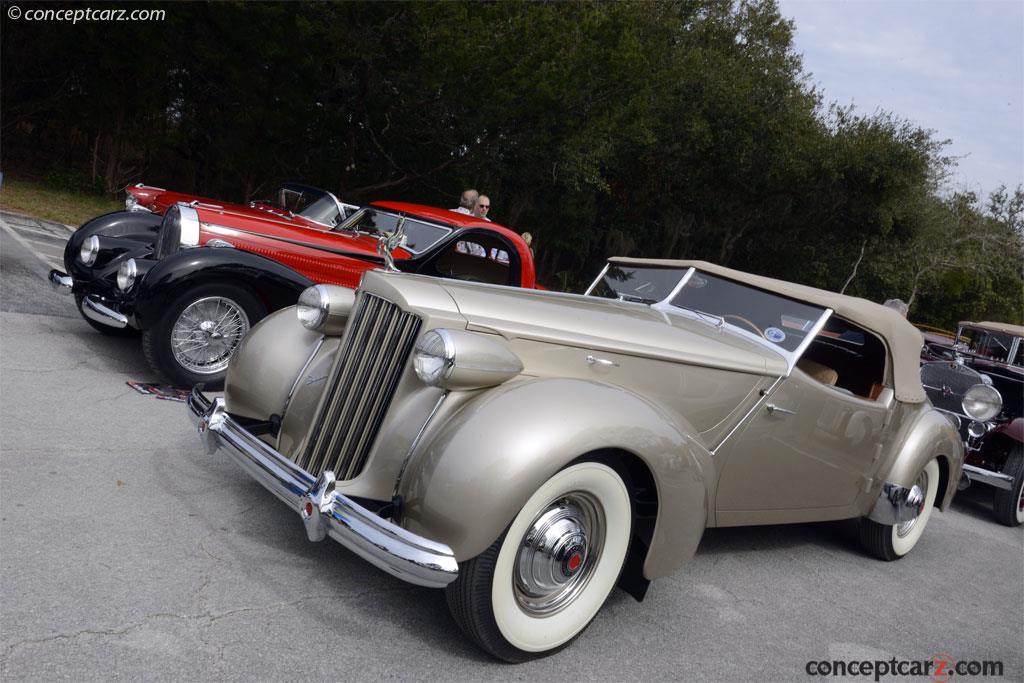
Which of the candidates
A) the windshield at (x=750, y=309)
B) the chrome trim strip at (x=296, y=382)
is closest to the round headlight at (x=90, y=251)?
the chrome trim strip at (x=296, y=382)

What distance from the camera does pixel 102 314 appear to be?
17.4 ft

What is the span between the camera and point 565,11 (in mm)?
17625

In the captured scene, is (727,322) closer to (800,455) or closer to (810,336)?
(810,336)

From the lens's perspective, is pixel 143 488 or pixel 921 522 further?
pixel 921 522

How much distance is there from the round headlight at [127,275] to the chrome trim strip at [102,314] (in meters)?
0.18

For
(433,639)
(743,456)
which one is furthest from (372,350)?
(743,456)

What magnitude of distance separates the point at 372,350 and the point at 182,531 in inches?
45.4

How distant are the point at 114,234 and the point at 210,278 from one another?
1804 mm

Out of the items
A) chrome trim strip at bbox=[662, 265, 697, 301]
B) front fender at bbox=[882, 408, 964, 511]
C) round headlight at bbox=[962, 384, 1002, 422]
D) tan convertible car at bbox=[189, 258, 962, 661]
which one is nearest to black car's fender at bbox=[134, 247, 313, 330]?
tan convertible car at bbox=[189, 258, 962, 661]

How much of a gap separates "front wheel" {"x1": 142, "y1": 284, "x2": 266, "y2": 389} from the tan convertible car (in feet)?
5.43

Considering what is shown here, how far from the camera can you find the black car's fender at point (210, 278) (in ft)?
16.3

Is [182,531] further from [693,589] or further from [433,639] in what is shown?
[693,589]

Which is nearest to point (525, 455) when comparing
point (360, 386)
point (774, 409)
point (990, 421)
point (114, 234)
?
point (360, 386)

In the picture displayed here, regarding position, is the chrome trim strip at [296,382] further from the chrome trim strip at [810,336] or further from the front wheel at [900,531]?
the front wheel at [900,531]
